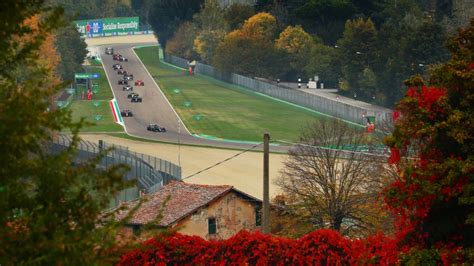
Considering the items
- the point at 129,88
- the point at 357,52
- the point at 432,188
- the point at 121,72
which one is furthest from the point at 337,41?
the point at 432,188

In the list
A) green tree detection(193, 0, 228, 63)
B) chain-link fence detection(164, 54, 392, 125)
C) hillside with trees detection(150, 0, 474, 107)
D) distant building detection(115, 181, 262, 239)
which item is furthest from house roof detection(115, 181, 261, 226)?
green tree detection(193, 0, 228, 63)

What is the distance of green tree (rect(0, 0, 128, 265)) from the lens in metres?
12.3

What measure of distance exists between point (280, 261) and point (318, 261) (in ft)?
3.12

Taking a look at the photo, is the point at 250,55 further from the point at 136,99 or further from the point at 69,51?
the point at 136,99

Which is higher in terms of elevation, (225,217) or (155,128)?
(225,217)

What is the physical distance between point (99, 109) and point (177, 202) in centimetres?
8854

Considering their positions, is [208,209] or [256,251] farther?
[208,209]

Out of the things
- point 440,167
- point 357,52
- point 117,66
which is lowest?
point 117,66

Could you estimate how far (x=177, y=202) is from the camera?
4684 cm

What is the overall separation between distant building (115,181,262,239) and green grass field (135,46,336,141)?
55.4 metres

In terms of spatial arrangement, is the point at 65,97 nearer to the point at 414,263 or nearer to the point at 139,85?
the point at 139,85

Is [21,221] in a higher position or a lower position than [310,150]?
higher

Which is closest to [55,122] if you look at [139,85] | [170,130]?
[170,130]

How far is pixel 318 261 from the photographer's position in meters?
33.5
